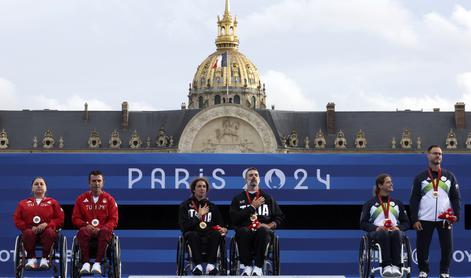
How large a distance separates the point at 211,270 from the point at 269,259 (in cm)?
78

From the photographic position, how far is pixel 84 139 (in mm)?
102188

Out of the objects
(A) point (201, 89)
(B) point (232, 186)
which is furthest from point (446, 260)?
(A) point (201, 89)

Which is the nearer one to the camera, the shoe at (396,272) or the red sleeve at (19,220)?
the shoe at (396,272)

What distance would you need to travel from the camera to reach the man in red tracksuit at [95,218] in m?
15.6

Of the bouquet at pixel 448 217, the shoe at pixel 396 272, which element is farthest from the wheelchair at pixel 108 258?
the bouquet at pixel 448 217

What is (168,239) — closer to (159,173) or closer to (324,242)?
(159,173)

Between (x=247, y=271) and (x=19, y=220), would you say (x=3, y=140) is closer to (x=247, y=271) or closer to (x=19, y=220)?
Result: (x=19, y=220)

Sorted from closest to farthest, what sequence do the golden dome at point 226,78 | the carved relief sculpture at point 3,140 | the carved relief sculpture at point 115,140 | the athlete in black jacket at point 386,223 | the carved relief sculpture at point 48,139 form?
the athlete in black jacket at point 386,223, the carved relief sculpture at point 3,140, the carved relief sculpture at point 48,139, the carved relief sculpture at point 115,140, the golden dome at point 226,78

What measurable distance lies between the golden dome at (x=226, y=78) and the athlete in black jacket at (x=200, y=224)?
383 feet

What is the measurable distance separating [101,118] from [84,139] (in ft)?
9.74

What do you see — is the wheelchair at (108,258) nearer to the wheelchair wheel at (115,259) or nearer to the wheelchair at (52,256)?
the wheelchair wheel at (115,259)

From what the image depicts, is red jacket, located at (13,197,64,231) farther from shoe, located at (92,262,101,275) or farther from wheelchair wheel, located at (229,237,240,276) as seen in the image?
wheelchair wheel, located at (229,237,240,276)

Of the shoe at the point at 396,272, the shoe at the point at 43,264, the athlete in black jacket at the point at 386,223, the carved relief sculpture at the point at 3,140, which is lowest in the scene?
the shoe at the point at 396,272

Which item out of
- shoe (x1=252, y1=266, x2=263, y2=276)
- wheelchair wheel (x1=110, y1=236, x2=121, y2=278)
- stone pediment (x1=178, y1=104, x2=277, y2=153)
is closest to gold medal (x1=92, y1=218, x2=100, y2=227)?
wheelchair wheel (x1=110, y1=236, x2=121, y2=278)
